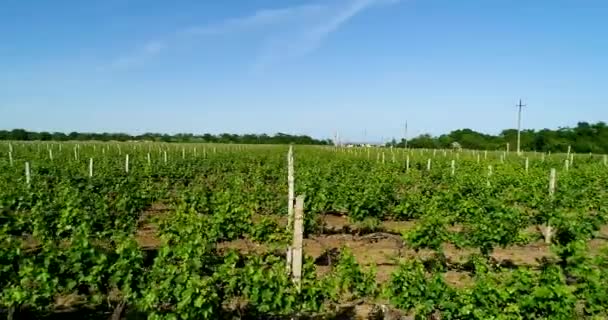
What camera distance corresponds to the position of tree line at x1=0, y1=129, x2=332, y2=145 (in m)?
98.2

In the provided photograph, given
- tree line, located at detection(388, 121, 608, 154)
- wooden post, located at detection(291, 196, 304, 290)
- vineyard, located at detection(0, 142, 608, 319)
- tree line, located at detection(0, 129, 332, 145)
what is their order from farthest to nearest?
tree line, located at detection(0, 129, 332, 145) < tree line, located at detection(388, 121, 608, 154) < wooden post, located at detection(291, 196, 304, 290) < vineyard, located at detection(0, 142, 608, 319)

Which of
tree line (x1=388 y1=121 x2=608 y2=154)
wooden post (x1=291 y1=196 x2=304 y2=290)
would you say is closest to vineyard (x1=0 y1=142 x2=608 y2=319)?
wooden post (x1=291 y1=196 x2=304 y2=290)

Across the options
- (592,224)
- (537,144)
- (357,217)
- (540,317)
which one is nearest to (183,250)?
(540,317)

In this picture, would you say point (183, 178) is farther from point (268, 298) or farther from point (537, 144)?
point (537, 144)

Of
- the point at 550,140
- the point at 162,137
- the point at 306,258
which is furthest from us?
the point at 162,137

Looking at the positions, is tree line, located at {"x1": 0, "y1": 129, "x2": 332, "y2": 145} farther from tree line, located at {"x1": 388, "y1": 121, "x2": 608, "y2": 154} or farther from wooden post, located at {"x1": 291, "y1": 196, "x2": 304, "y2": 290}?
wooden post, located at {"x1": 291, "y1": 196, "x2": 304, "y2": 290}

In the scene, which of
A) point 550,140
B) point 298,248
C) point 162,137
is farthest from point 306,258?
point 162,137

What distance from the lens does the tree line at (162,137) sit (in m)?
98.2

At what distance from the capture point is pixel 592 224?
9.74 m

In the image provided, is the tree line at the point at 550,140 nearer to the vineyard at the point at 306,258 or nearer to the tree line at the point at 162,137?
the tree line at the point at 162,137

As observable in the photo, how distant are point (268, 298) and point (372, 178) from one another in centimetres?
969

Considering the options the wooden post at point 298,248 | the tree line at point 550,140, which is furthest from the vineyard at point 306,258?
the tree line at point 550,140

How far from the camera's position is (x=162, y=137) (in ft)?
389

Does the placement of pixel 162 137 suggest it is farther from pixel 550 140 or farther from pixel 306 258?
pixel 306 258
